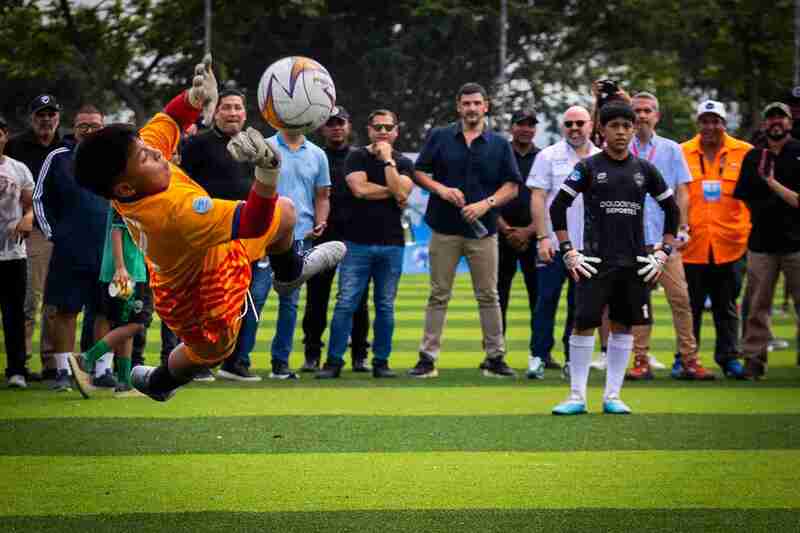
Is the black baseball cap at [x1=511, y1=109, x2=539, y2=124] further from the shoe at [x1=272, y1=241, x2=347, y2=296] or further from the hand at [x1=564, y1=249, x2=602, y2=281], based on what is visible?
the shoe at [x1=272, y1=241, x2=347, y2=296]

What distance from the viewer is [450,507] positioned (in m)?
7.80

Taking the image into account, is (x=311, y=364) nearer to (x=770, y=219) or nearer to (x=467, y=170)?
(x=467, y=170)

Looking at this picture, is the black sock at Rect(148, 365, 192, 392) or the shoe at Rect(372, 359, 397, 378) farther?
the shoe at Rect(372, 359, 397, 378)

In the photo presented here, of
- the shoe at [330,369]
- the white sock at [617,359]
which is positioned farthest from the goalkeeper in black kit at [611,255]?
the shoe at [330,369]

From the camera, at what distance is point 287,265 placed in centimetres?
848

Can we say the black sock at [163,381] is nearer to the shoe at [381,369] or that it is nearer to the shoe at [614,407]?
the shoe at [614,407]

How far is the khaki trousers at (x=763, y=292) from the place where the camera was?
13734 millimetres

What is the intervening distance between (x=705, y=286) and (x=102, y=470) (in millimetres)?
7069

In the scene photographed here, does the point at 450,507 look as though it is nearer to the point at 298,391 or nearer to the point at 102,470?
the point at 102,470

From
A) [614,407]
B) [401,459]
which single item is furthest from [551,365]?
[401,459]

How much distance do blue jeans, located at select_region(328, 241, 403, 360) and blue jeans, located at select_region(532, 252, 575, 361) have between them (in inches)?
51.6

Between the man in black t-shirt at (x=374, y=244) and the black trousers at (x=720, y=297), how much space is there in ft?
9.15

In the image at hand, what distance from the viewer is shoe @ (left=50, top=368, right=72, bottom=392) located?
493 inches

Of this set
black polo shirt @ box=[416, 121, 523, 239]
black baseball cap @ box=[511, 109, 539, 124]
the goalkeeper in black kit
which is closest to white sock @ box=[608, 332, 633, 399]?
the goalkeeper in black kit
